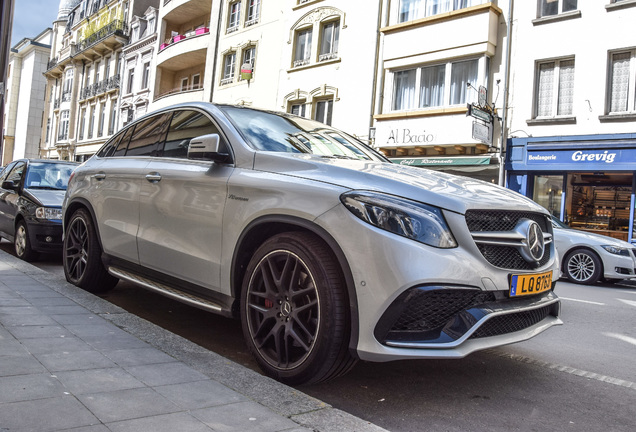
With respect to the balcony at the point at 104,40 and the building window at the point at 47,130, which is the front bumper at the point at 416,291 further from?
the building window at the point at 47,130

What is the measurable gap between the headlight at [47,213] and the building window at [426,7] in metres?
13.8

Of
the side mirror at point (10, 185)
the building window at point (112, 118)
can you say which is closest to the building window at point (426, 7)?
the side mirror at point (10, 185)

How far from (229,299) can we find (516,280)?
1688 mm

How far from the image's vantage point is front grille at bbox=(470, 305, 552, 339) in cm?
285

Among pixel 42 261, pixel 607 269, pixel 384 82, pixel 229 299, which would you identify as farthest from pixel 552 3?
pixel 229 299

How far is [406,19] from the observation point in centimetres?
1883

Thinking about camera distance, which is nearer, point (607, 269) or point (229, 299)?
point (229, 299)

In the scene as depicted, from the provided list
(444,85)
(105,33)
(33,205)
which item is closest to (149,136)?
(33,205)

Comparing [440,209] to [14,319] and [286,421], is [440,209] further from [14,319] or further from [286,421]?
[14,319]

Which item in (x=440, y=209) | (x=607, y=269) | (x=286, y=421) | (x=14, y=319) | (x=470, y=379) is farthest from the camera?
(x=607, y=269)

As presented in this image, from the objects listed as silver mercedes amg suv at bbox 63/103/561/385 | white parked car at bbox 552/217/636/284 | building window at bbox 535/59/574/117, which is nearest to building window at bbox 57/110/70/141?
building window at bbox 535/59/574/117

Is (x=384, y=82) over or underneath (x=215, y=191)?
over

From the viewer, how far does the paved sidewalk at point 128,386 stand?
2.29 m

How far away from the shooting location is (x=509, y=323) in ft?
9.78
